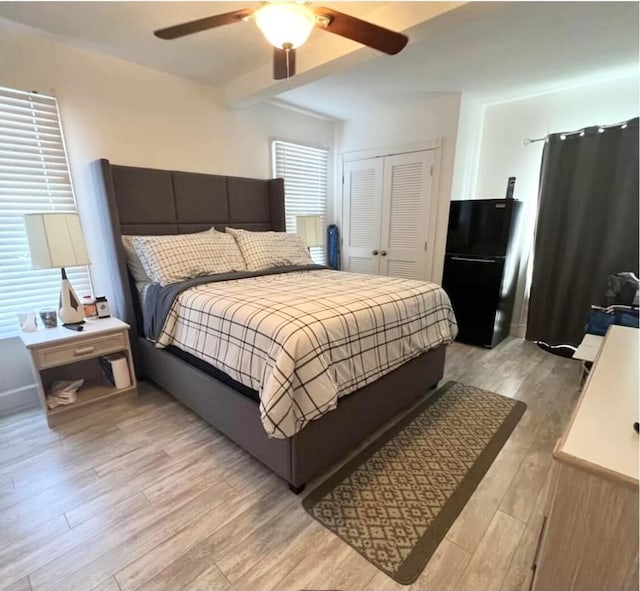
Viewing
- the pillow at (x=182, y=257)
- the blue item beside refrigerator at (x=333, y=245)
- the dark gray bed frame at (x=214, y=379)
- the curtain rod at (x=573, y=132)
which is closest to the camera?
the dark gray bed frame at (x=214, y=379)

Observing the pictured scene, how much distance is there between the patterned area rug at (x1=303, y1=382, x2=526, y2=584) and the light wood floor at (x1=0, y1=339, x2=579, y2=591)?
0.17ft

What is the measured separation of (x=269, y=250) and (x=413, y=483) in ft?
6.76

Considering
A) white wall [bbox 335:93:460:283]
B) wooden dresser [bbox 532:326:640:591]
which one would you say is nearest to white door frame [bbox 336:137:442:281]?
white wall [bbox 335:93:460:283]

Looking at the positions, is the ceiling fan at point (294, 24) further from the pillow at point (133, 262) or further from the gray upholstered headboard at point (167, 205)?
the pillow at point (133, 262)

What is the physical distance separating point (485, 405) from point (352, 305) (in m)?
1.35

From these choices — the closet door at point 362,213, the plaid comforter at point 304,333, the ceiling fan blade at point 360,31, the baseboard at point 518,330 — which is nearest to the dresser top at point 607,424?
the plaid comforter at point 304,333

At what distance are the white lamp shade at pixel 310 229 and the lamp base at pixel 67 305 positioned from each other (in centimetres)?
205

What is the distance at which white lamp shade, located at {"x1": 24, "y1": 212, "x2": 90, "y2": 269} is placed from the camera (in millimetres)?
2047

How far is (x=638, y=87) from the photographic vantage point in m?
2.78

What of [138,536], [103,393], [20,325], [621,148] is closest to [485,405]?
[138,536]

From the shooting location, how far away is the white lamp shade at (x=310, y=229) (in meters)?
3.58

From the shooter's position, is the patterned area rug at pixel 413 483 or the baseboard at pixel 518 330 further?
the baseboard at pixel 518 330

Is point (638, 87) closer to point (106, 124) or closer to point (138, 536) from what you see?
point (106, 124)

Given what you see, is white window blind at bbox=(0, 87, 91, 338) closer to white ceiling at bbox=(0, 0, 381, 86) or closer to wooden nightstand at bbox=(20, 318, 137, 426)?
wooden nightstand at bbox=(20, 318, 137, 426)
